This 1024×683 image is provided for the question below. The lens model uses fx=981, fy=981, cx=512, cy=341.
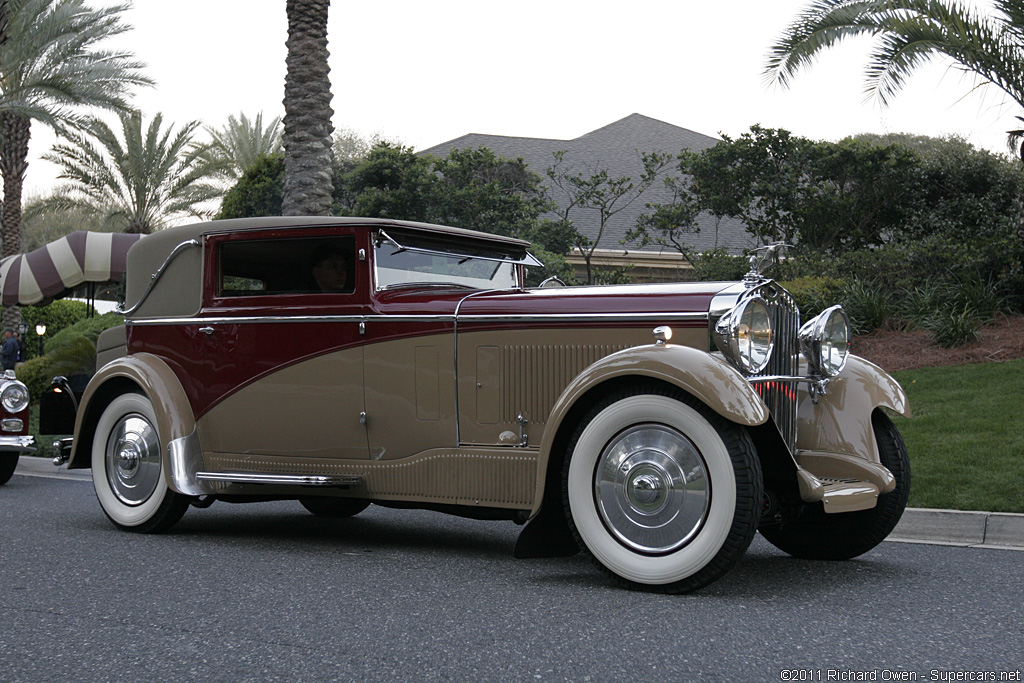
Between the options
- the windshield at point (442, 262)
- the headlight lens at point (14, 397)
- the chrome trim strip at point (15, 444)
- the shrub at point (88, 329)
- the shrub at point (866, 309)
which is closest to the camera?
the windshield at point (442, 262)

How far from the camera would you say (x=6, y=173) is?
2400 centimetres

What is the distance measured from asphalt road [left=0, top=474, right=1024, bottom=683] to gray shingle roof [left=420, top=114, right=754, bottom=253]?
1668 centimetres

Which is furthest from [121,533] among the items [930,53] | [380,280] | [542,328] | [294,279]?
[930,53]

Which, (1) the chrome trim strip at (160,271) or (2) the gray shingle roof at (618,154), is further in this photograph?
(2) the gray shingle roof at (618,154)

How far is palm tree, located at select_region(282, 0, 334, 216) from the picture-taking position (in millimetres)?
11852

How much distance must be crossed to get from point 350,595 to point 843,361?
2.71 m

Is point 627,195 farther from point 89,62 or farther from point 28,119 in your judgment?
point 28,119

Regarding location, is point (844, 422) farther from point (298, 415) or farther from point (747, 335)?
point (298, 415)

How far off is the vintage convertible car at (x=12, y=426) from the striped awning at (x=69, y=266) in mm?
5069

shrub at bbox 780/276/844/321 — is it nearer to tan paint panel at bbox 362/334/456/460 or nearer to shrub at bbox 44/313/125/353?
tan paint panel at bbox 362/334/456/460

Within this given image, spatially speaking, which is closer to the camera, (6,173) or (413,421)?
→ (413,421)

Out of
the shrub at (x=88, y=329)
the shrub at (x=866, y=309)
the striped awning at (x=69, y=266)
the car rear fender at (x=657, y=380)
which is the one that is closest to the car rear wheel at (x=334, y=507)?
the car rear fender at (x=657, y=380)

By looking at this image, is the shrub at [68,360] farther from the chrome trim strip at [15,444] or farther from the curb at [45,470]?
the chrome trim strip at [15,444]

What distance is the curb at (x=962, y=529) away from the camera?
5.98 meters
